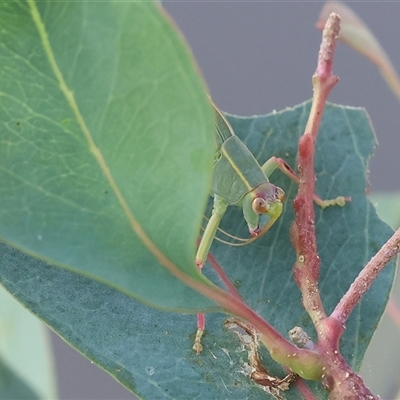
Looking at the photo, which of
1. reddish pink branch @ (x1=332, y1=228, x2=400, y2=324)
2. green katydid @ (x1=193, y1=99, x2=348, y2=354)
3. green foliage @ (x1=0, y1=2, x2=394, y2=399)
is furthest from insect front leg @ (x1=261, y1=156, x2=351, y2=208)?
green foliage @ (x1=0, y1=2, x2=394, y2=399)

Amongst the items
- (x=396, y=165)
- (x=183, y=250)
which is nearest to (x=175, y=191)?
(x=183, y=250)

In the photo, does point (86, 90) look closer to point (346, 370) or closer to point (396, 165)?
point (346, 370)

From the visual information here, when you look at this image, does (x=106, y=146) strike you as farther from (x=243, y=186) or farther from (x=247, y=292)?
(x=243, y=186)

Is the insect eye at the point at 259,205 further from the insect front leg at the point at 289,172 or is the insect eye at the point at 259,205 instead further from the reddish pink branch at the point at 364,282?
the reddish pink branch at the point at 364,282

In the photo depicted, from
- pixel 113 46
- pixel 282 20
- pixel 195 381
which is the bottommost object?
pixel 195 381

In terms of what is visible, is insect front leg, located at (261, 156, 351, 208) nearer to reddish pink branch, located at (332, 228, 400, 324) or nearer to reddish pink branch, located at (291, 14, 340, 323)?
reddish pink branch, located at (291, 14, 340, 323)

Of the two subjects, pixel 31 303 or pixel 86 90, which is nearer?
pixel 86 90
